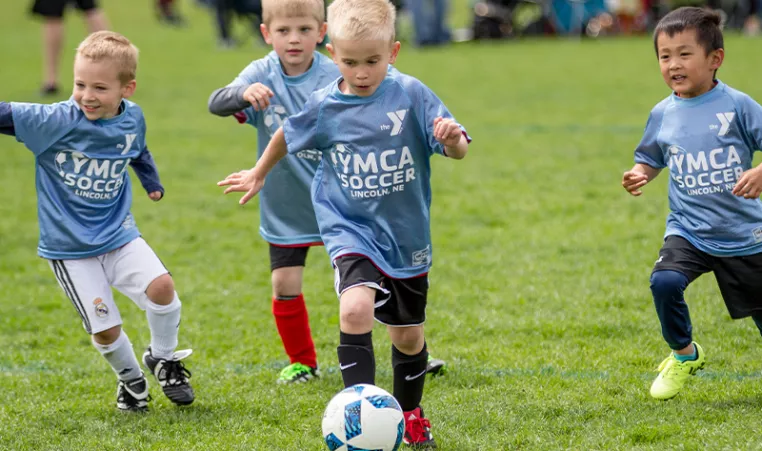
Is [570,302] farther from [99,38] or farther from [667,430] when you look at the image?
[99,38]

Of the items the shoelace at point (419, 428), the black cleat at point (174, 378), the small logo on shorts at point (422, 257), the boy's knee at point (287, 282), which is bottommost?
the black cleat at point (174, 378)

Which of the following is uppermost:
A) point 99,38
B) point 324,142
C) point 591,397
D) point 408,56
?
point 99,38

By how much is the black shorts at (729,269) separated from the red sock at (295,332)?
1731 millimetres

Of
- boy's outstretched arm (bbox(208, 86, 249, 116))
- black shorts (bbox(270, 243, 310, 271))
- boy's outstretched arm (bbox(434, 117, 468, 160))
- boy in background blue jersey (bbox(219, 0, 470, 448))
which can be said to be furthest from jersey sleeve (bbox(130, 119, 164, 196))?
boy's outstretched arm (bbox(434, 117, 468, 160))

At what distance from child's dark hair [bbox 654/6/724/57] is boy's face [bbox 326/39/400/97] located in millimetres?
1207

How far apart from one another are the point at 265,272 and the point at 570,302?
84.9 inches

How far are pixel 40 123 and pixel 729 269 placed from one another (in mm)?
2903

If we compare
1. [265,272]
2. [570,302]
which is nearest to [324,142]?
[570,302]

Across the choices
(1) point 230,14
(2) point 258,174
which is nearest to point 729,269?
(2) point 258,174

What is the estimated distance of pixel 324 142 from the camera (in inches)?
157

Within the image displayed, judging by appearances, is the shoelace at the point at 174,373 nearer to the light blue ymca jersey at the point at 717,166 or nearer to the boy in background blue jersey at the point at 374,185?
the boy in background blue jersey at the point at 374,185

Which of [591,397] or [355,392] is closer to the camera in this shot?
[355,392]

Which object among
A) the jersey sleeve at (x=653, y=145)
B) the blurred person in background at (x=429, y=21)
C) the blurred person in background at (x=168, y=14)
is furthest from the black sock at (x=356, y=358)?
the blurred person in background at (x=168, y=14)

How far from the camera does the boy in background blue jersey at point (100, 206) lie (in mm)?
4332
